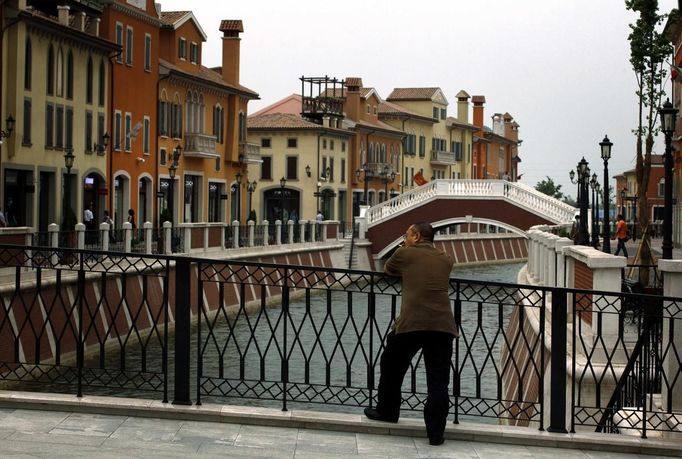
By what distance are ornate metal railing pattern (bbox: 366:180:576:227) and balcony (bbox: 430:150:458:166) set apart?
34.8 metres

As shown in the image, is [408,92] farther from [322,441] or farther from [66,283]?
[322,441]

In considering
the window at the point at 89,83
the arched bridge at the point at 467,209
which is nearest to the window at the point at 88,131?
the window at the point at 89,83

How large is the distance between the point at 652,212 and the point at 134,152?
75.1 m

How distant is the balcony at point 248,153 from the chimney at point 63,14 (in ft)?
64.8

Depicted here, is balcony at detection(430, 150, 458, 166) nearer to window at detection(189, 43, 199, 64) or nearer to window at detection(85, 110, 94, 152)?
window at detection(189, 43, 199, 64)

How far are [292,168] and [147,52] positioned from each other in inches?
1090

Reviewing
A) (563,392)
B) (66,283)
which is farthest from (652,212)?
(563,392)

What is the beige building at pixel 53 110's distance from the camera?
125 feet

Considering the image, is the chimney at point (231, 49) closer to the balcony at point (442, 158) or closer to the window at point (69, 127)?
the window at point (69, 127)

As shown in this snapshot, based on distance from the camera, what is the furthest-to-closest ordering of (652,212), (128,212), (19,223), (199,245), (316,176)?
1. (652,212)
2. (316,176)
3. (128,212)
4. (199,245)
5. (19,223)

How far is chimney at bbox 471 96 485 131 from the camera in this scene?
116062mm

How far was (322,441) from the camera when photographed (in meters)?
9.13

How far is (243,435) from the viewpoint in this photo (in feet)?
30.1

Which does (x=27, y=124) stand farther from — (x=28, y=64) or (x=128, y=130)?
(x=128, y=130)
